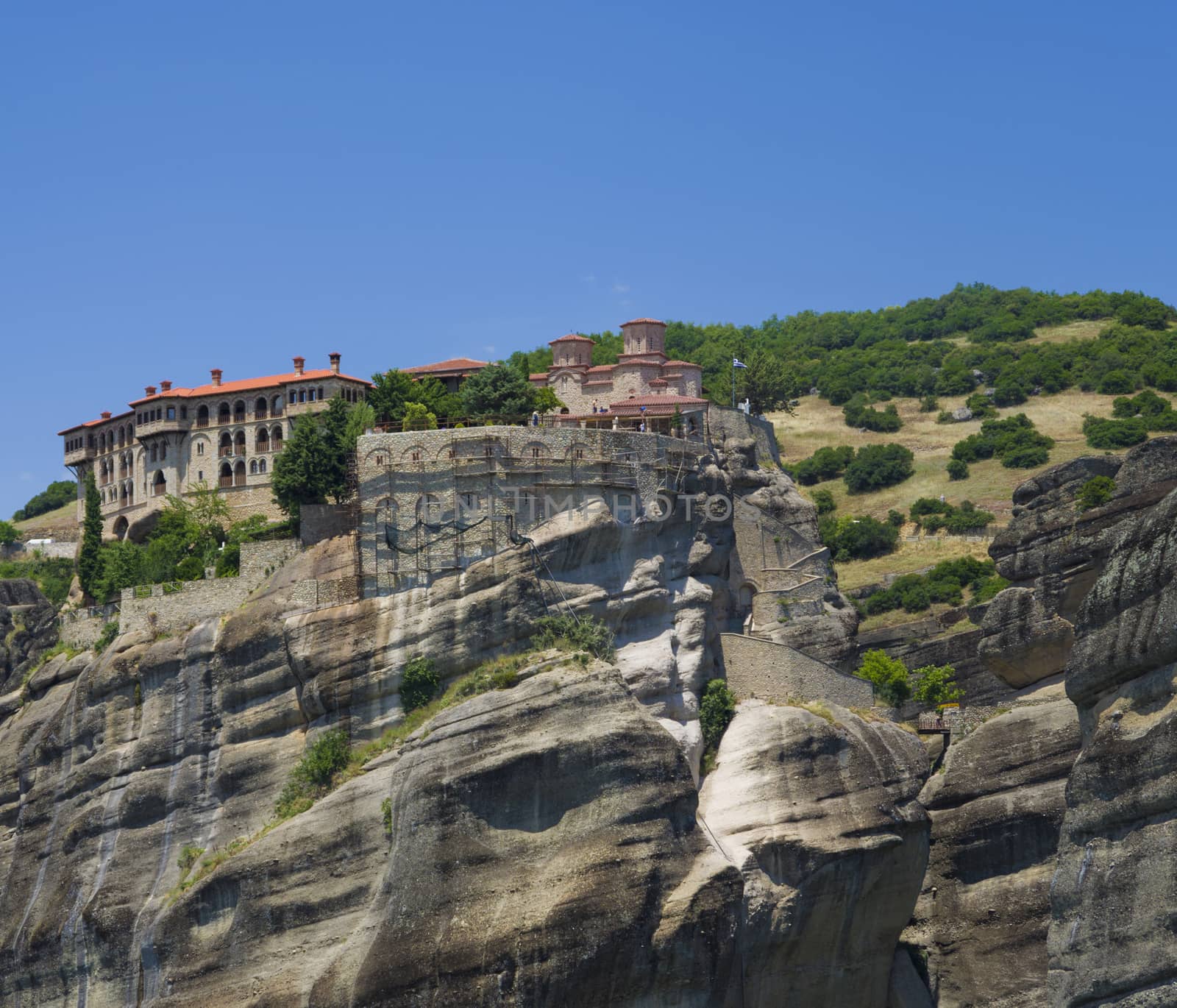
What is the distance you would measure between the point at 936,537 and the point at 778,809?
44.5 m

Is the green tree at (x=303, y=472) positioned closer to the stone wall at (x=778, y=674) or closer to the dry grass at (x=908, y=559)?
the stone wall at (x=778, y=674)

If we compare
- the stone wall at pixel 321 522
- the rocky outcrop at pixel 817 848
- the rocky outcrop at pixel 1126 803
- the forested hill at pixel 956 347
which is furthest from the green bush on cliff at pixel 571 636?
the forested hill at pixel 956 347

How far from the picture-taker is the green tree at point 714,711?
66.4 m

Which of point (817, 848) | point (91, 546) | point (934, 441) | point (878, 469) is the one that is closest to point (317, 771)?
point (817, 848)

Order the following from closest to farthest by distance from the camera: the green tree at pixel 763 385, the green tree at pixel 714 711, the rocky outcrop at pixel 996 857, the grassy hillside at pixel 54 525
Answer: the rocky outcrop at pixel 996 857, the green tree at pixel 714 711, the green tree at pixel 763 385, the grassy hillside at pixel 54 525

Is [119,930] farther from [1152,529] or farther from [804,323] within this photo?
[804,323]

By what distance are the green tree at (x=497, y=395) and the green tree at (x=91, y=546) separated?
16122 mm

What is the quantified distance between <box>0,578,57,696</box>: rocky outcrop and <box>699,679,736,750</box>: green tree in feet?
88.8

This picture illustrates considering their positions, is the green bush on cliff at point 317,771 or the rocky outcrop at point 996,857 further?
the green bush on cliff at point 317,771

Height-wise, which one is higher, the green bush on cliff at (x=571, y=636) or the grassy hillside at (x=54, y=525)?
the grassy hillside at (x=54, y=525)

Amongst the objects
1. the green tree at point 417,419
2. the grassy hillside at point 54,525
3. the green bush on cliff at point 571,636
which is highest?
the grassy hillside at point 54,525

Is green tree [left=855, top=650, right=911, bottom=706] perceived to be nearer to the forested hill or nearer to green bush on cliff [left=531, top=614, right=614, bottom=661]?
green bush on cliff [left=531, top=614, right=614, bottom=661]

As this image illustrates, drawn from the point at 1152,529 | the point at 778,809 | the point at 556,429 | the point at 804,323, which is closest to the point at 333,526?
the point at 556,429

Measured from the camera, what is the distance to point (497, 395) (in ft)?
255
